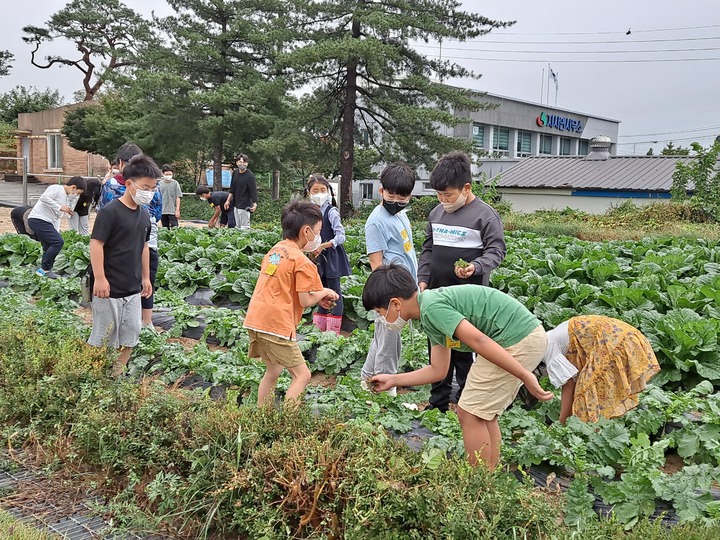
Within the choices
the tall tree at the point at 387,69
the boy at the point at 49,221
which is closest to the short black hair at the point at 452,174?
the boy at the point at 49,221

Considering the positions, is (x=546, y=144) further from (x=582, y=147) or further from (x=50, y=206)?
(x=50, y=206)

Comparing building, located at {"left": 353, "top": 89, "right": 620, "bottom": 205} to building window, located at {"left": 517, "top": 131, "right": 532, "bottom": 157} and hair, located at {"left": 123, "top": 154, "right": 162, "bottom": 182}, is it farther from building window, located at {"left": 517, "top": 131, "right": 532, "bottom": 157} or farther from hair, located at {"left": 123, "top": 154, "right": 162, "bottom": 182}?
hair, located at {"left": 123, "top": 154, "right": 162, "bottom": 182}

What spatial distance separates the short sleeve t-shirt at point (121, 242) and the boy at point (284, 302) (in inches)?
51.0

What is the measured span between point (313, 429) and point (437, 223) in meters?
1.78

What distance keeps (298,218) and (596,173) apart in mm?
25796

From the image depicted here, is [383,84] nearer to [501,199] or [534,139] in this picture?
[501,199]

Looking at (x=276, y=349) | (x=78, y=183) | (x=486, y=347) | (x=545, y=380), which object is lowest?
(x=545, y=380)

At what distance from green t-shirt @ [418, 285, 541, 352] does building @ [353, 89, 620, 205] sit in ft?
108

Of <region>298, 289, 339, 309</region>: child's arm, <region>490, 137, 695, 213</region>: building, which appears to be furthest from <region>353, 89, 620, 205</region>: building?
<region>298, 289, 339, 309</region>: child's arm

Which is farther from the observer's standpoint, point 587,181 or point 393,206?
point 587,181

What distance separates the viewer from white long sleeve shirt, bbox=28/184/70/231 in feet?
29.3

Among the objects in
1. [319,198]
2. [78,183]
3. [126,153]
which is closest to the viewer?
[126,153]

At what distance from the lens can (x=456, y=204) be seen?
14.3 ft

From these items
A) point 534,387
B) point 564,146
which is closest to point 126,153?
point 534,387
